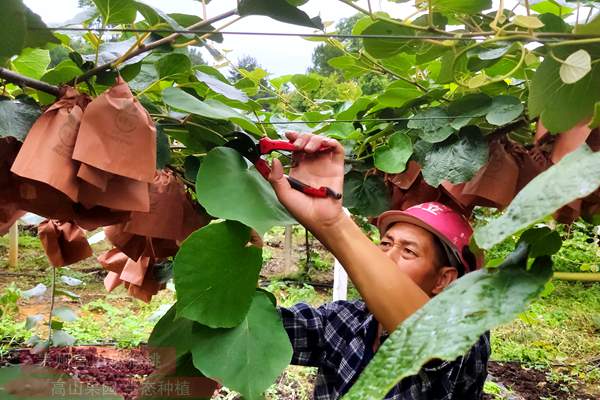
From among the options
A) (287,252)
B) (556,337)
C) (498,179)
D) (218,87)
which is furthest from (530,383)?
(218,87)

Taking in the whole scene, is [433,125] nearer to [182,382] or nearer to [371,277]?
[371,277]

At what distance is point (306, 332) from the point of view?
2.77ft

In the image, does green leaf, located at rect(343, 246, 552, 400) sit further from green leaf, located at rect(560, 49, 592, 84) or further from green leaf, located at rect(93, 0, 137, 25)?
green leaf, located at rect(93, 0, 137, 25)

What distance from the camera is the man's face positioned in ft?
2.48

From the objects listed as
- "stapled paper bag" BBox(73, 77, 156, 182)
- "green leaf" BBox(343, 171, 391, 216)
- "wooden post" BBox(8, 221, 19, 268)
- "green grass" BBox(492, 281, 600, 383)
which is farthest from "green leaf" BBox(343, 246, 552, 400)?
"wooden post" BBox(8, 221, 19, 268)

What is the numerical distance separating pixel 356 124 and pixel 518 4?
1.00 ft

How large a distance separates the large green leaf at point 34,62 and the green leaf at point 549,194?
1.88 feet

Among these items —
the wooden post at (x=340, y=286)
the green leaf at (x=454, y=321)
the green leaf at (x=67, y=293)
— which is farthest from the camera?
the wooden post at (x=340, y=286)

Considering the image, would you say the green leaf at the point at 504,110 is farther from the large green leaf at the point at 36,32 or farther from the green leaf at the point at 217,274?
the large green leaf at the point at 36,32

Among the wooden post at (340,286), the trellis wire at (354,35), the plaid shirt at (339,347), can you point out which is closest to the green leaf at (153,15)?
the trellis wire at (354,35)

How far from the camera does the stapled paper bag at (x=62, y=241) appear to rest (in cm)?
80

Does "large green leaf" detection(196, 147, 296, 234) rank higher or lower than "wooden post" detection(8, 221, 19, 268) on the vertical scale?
higher

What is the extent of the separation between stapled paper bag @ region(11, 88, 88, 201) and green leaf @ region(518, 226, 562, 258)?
0.36 metres

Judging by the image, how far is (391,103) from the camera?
0.75 metres
